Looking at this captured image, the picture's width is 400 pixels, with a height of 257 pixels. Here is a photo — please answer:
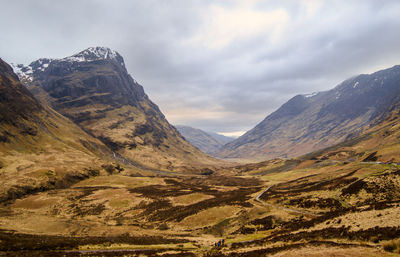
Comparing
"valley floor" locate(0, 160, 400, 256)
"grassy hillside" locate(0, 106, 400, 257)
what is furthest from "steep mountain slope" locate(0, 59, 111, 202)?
"grassy hillside" locate(0, 106, 400, 257)

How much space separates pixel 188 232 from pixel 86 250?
26678mm

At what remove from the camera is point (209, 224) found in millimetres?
59312

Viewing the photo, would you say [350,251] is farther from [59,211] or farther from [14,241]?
[59,211]

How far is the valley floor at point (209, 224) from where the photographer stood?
26891 mm

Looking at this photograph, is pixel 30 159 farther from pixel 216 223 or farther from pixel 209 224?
pixel 216 223

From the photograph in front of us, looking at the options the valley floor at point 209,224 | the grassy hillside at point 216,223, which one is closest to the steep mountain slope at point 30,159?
the valley floor at point 209,224

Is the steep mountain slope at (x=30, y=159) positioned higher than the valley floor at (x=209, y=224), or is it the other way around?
the steep mountain slope at (x=30, y=159)

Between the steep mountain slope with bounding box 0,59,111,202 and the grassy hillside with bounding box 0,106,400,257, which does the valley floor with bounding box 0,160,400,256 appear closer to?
the grassy hillside with bounding box 0,106,400,257

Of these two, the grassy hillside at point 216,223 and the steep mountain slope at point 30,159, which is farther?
the steep mountain slope at point 30,159

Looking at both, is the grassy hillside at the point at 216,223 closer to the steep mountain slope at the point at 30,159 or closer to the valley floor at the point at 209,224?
the valley floor at the point at 209,224

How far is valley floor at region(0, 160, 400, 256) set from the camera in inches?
1059

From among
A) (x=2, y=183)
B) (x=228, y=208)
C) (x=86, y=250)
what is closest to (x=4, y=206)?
(x=2, y=183)

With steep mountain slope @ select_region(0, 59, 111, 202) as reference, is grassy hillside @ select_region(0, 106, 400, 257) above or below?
below

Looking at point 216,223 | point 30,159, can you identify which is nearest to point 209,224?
point 216,223
